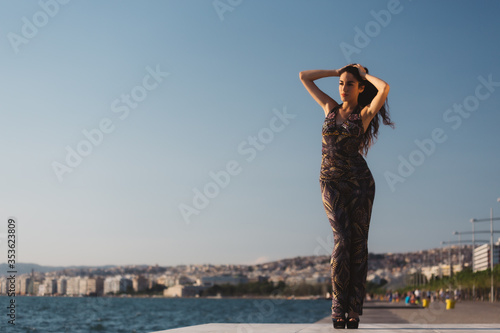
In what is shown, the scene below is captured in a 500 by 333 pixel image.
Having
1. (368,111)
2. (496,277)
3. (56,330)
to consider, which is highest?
(368,111)

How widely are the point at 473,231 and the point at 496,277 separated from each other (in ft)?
21.8

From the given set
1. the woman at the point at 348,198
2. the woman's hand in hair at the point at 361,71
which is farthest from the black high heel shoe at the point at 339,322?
the woman's hand in hair at the point at 361,71

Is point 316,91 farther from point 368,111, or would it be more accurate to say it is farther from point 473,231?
point 473,231

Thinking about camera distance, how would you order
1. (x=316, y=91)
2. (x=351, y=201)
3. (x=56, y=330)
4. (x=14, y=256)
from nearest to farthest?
1. (x=351, y=201)
2. (x=316, y=91)
3. (x=14, y=256)
4. (x=56, y=330)

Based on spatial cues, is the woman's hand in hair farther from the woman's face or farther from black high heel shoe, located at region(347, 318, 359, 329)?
black high heel shoe, located at region(347, 318, 359, 329)

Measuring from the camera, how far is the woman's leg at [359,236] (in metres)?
7.72

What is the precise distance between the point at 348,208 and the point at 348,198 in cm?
11

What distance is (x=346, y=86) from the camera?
8.17 m

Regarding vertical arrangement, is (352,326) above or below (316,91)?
below

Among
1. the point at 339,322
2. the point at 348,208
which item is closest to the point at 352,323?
the point at 339,322

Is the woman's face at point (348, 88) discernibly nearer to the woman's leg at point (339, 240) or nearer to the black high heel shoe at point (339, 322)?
the woman's leg at point (339, 240)

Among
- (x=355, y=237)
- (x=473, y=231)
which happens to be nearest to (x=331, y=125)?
(x=355, y=237)

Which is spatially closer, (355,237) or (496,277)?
(355,237)

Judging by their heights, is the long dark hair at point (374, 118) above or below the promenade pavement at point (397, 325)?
above
